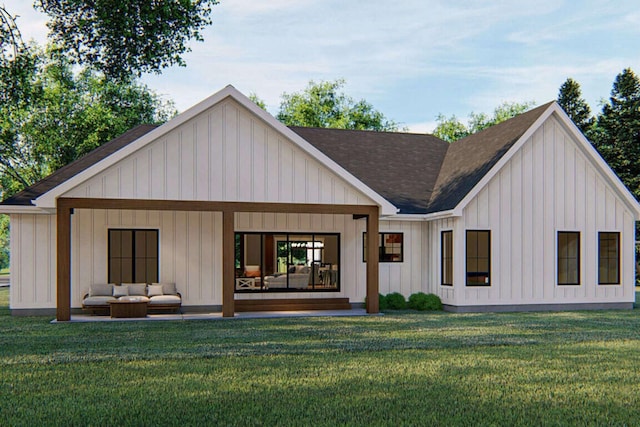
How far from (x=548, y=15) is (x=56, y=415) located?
26.4m

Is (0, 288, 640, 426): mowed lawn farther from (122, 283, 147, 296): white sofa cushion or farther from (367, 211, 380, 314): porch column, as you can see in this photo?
(122, 283, 147, 296): white sofa cushion

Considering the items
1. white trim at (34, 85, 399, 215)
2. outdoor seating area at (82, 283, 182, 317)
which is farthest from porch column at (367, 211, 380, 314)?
outdoor seating area at (82, 283, 182, 317)

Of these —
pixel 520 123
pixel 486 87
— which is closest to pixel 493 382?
pixel 520 123

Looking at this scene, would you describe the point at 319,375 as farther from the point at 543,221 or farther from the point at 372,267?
the point at 543,221

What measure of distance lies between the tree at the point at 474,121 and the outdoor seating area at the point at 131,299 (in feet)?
127

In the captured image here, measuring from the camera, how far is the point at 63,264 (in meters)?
15.6

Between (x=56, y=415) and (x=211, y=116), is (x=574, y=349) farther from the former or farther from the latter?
(x=211, y=116)

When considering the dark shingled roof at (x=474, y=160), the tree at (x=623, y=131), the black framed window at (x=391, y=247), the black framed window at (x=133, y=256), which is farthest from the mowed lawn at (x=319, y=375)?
the tree at (x=623, y=131)

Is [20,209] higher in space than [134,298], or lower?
higher

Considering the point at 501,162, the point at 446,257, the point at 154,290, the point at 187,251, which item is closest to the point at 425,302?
the point at 446,257

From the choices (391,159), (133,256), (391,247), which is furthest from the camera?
(391,159)

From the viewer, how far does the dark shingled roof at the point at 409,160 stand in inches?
750

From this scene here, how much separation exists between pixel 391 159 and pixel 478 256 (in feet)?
18.3

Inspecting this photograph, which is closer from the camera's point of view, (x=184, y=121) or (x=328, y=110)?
(x=184, y=121)
